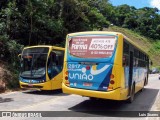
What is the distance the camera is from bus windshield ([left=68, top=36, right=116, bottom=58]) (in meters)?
11.8

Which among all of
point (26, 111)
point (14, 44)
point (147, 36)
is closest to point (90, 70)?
point (26, 111)

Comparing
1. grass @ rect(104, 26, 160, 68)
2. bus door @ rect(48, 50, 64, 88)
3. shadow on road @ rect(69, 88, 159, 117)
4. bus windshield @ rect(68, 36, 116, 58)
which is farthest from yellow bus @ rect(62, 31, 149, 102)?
grass @ rect(104, 26, 160, 68)

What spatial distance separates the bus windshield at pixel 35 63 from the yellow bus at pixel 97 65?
4627 mm

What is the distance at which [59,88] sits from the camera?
1814cm

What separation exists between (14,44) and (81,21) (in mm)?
10955

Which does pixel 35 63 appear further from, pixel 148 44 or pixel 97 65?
pixel 148 44

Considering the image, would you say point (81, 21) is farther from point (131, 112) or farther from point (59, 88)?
point (131, 112)

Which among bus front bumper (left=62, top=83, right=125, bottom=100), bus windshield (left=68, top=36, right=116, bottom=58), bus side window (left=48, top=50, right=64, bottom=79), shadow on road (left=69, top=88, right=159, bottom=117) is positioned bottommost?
shadow on road (left=69, top=88, right=159, bottom=117)

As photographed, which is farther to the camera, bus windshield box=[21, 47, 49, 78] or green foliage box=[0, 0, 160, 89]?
green foliage box=[0, 0, 160, 89]

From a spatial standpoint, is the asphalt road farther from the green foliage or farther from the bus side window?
the green foliage

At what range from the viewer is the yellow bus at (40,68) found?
16984 mm

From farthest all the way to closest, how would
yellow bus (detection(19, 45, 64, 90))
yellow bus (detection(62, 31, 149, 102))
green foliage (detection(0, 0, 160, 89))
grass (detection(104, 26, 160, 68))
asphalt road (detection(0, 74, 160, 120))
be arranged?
1. grass (detection(104, 26, 160, 68))
2. green foliage (detection(0, 0, 160, 89))
3. yellow bus (detection(19, 45, 64, 90))
4. yellow bus (detection(62, 31, 149, 102))
5. asphalt road (detection(0, 74, 160, 120))

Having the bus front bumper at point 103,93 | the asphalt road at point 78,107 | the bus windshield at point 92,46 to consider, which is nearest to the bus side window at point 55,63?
the asphalt road at point 78,107

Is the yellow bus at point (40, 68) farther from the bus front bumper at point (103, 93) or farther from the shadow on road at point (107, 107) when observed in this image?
the bus front bumper at point (103, 93)
